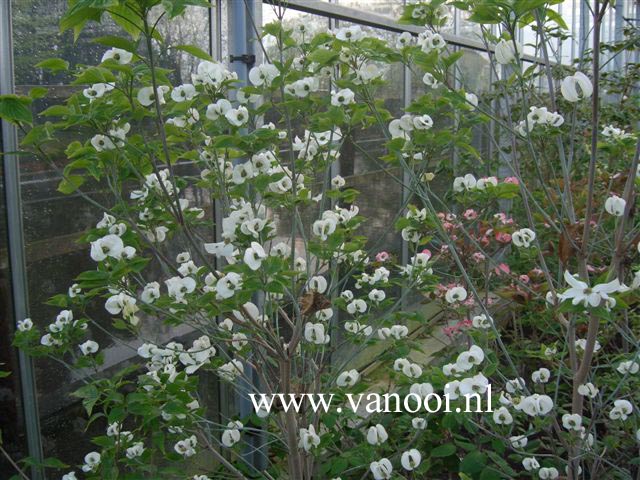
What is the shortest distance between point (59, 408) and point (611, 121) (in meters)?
4.30

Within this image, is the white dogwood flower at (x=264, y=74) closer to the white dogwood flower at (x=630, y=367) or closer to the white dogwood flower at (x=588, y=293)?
the white dogwood flower at (x=588, y=293)

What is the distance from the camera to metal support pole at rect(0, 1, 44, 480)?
230 cm

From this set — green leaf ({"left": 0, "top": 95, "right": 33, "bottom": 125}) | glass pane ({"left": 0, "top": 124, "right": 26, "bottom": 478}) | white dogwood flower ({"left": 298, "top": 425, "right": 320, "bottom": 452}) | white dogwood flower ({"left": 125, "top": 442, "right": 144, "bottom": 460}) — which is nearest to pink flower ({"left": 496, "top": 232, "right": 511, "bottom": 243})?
white dogwood flower ({"left": 298, "top": 425, "right": 320, "bottom": 452})

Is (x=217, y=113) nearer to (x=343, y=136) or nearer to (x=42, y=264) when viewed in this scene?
(x=343, y=136)

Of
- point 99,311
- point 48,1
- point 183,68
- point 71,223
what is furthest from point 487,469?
point 48,1

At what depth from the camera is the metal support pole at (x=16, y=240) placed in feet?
7.54

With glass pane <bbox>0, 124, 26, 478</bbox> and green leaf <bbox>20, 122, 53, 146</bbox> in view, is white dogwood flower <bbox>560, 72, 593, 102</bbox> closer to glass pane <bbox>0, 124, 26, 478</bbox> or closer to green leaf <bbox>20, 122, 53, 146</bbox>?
green leaf <bbox>20, 122, 53, 146</bbox>

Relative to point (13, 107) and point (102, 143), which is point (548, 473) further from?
point (13, 107)

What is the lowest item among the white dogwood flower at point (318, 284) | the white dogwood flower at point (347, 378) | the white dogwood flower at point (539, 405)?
the white dogwood flower at point (347, 378)

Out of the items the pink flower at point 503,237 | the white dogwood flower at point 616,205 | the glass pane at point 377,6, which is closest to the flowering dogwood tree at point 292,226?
the white dogwood flower at point 616,205

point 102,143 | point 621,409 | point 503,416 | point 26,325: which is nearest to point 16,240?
point 26,325

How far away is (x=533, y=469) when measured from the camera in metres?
2.56

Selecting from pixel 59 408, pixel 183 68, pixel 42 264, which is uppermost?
pixel 183 68

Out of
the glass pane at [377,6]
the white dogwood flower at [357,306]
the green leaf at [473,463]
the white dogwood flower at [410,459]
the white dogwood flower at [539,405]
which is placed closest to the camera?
the white dogwood flower at [539,405]
